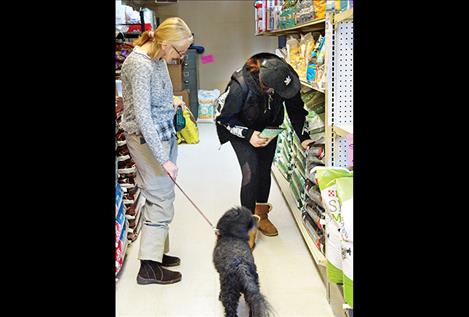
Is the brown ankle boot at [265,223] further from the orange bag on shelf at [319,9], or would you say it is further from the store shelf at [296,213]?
the orange bag on shelf at [319,9]

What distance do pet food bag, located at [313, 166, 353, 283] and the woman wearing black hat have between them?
76 centimetres

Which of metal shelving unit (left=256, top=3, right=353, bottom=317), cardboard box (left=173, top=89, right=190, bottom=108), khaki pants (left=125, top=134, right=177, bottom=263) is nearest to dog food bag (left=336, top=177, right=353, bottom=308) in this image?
metal shelving unit (left=256, top=3, right=353, bottom=317)

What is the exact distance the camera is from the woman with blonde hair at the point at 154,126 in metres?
2.46

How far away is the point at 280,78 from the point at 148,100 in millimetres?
786

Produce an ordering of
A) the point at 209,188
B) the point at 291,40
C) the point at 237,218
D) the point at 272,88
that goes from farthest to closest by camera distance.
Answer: the point at 209,188
the point at 291,40
the point at 272,88
the point at 237,218

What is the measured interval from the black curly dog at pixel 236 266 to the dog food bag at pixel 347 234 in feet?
1.36

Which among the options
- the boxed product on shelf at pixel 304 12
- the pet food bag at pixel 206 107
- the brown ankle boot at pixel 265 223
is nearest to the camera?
the boxed product on shelf at pixel 304 12

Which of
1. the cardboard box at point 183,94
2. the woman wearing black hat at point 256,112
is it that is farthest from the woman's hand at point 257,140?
the cardboard box at point 183,94

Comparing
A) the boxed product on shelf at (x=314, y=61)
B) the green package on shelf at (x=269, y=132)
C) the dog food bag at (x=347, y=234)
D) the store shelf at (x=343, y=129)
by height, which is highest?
the boxed product on shelf at (x=314, y=61)

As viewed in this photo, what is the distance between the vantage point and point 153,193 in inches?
108
